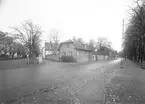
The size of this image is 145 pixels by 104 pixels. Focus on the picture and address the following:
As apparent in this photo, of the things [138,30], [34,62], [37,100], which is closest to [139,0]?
[138,30]

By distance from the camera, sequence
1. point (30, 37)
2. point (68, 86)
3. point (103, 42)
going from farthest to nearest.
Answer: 1. point (103, 42)
2. point (30, 37)
3. point (68, 86)

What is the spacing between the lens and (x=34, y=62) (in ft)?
76.1

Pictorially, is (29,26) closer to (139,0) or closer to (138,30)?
(139,0)

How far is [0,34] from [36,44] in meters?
16.3

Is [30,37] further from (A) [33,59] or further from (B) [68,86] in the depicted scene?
(B) [68,86]

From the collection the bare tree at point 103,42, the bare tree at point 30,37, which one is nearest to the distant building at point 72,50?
the bare tree at point 30,37

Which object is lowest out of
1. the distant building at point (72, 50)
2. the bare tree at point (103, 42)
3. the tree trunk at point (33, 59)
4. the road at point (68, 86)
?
the road at point (68, 86)

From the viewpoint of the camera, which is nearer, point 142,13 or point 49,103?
point 49,103

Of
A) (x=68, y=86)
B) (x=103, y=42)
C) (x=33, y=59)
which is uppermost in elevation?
(x=103, y=42)

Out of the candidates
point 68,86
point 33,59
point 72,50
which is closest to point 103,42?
point 72,50

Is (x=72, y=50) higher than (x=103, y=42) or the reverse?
the reverse

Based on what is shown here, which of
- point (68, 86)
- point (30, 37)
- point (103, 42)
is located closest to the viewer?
point (68, 86)

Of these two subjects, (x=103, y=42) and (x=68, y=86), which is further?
(x=103, y=42)

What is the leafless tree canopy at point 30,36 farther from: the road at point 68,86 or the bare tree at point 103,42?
the bare tree at point 103,42
